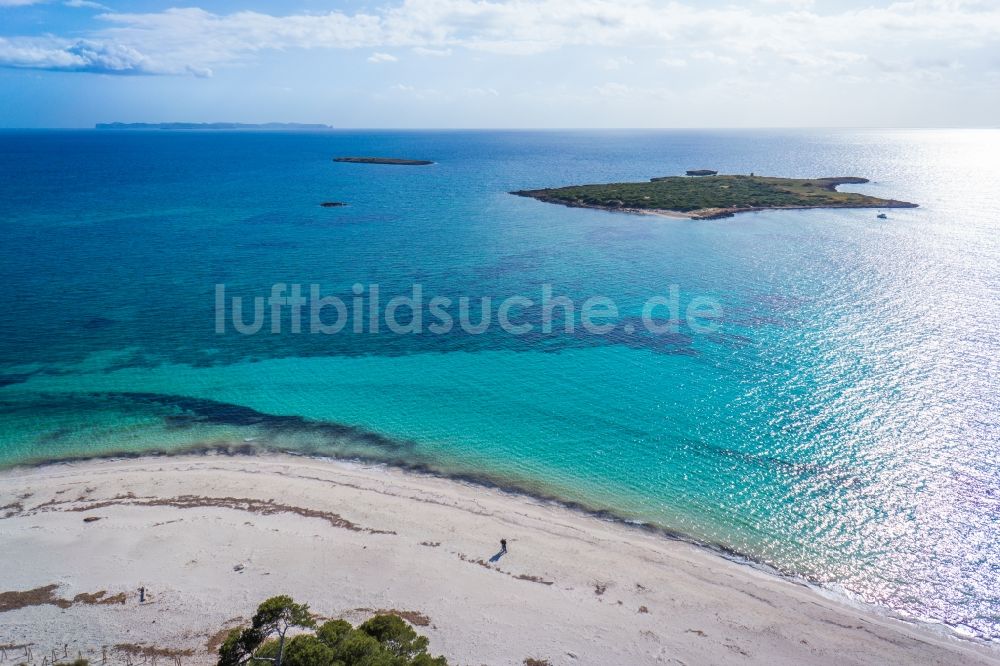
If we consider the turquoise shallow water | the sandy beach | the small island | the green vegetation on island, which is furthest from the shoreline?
the green vegetation on island

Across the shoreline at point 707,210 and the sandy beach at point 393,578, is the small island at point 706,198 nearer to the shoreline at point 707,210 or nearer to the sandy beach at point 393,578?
the shoreline at point 707,210

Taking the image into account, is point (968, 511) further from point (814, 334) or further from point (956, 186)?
point (956, 186)

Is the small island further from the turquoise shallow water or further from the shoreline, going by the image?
the turquoise shallow water

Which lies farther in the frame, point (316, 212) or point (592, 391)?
point (316, 212)

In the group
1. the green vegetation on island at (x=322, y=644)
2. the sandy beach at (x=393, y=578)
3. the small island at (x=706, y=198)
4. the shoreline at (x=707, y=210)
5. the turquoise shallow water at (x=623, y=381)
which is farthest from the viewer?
the small island at (x=706, y=198)

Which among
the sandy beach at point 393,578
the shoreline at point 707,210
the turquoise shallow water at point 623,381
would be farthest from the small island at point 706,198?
the sandy beach at point 393,578

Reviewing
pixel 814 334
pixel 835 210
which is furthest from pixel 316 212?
pixel 835 210
